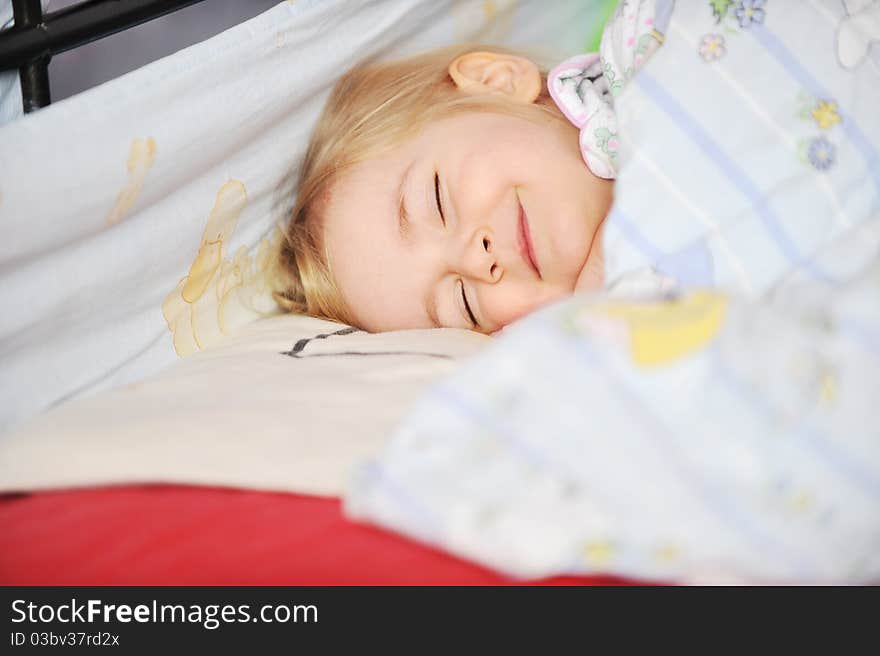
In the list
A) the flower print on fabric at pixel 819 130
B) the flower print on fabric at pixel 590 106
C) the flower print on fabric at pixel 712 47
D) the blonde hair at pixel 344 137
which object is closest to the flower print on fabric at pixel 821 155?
the flower print on fabric at pixel 819 130

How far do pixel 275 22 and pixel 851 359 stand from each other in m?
0.80

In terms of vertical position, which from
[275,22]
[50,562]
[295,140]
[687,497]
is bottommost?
[50,562]

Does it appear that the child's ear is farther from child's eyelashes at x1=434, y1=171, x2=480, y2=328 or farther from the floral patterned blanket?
the floral patterned blanket

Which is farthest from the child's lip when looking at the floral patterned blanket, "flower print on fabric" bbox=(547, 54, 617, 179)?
the floral patterned blanket

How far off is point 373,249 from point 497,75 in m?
0.34

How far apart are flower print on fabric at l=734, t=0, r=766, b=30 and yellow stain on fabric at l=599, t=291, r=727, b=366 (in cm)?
57

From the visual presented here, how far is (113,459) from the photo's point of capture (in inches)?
30.6

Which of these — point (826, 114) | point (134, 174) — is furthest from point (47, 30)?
point (826, 114)

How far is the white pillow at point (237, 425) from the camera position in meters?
0.75

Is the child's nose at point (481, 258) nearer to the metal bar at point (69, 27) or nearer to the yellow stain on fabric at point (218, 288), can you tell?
the yellow stain on fabric at point (218, 288)

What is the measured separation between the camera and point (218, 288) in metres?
1.20

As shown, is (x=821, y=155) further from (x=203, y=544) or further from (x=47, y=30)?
(x=47, y=30)
